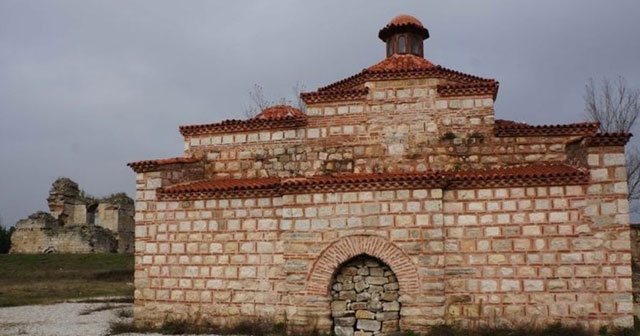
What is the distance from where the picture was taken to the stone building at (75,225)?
98.6 feet

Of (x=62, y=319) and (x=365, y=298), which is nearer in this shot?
(x=365, y=298)

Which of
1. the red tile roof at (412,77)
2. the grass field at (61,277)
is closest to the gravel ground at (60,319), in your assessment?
the grass field at (61,277)

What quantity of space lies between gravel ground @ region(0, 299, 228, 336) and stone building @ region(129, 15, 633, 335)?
1.27m

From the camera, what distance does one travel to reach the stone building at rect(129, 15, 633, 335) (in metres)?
9.75

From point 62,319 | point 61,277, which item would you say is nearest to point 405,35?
point 62,319

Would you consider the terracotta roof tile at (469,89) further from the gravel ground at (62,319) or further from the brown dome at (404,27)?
the gravel ground at (62,319)

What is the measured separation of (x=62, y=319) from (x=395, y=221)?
8.02m

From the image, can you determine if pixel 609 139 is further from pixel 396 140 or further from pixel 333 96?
pixel 333 96

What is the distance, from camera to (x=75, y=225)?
3041 cm

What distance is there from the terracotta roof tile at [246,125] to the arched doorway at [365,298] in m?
3.58

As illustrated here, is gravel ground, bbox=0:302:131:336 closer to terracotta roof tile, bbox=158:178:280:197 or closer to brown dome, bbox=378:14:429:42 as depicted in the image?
terracotta roof tile, bbox=158:178:280:197

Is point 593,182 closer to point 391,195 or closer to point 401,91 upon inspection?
point 391,195

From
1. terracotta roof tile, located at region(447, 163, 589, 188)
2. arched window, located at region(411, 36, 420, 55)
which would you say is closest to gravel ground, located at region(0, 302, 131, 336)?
terracotta roof tile, located at region(447, 163, 589, 188)

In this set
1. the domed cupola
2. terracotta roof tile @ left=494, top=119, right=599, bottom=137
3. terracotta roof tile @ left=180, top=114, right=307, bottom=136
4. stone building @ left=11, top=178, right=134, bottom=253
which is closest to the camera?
terracotta roof tile @ left=494, top=119, right=599, bottom=137
